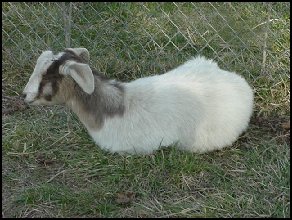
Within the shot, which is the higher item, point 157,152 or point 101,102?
point 101,102

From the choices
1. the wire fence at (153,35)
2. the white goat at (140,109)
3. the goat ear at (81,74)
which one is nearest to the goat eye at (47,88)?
the white goat at (140,109)

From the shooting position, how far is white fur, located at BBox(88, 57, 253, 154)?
4.00 m

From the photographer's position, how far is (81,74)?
3.83 metres

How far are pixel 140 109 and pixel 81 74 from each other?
0.49 metres

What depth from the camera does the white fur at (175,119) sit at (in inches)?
158

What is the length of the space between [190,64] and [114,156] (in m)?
1.04

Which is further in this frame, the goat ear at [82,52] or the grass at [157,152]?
the goat ear at [82,52]

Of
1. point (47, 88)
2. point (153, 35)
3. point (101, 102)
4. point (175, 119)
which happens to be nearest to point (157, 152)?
point (175, 119)

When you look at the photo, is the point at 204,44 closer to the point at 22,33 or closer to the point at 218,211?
the point at 22,33

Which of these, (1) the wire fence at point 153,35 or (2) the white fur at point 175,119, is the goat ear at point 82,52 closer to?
(2) the white fur at point 175,119

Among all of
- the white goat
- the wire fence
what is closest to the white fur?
the white goat

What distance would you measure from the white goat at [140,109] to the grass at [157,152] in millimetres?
106

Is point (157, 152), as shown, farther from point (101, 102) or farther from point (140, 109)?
point (101, 102)

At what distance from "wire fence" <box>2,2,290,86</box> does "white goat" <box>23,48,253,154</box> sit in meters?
1.03
